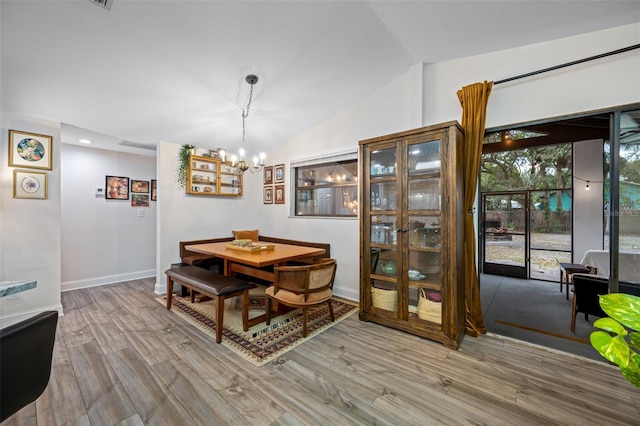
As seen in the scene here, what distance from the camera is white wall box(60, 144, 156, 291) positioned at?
415 centimetres

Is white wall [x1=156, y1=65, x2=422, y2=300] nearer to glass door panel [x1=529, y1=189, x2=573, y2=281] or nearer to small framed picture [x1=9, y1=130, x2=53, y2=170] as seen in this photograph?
small framed picture [x1=9, y1=130, x2=53, y2=170]

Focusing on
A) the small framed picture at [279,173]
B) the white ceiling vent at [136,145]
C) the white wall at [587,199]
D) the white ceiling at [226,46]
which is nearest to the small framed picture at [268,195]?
the small framed picture at [279,173]

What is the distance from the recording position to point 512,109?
2.54 meters

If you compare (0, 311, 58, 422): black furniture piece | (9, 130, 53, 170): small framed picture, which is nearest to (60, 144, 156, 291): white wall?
(9, 130, 53, 170): small framed picture

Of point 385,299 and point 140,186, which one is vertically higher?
point 140,186

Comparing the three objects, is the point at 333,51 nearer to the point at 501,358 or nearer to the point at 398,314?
the point at 398,314

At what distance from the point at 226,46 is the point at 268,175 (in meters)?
2.69

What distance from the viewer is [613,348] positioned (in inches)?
39.2

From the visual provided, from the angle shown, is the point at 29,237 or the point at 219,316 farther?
the point at 29,237

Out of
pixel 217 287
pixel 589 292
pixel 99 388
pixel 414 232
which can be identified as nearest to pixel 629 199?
pixel 589 292

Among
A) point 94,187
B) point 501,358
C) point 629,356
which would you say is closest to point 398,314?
point 501,358

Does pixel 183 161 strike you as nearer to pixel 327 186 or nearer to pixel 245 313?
pixel 327 186

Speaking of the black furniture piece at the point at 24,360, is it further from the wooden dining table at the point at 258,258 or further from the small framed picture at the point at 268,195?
the small framed picture at the point at 268,195

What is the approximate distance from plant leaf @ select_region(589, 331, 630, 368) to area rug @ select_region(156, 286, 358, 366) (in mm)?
2054
